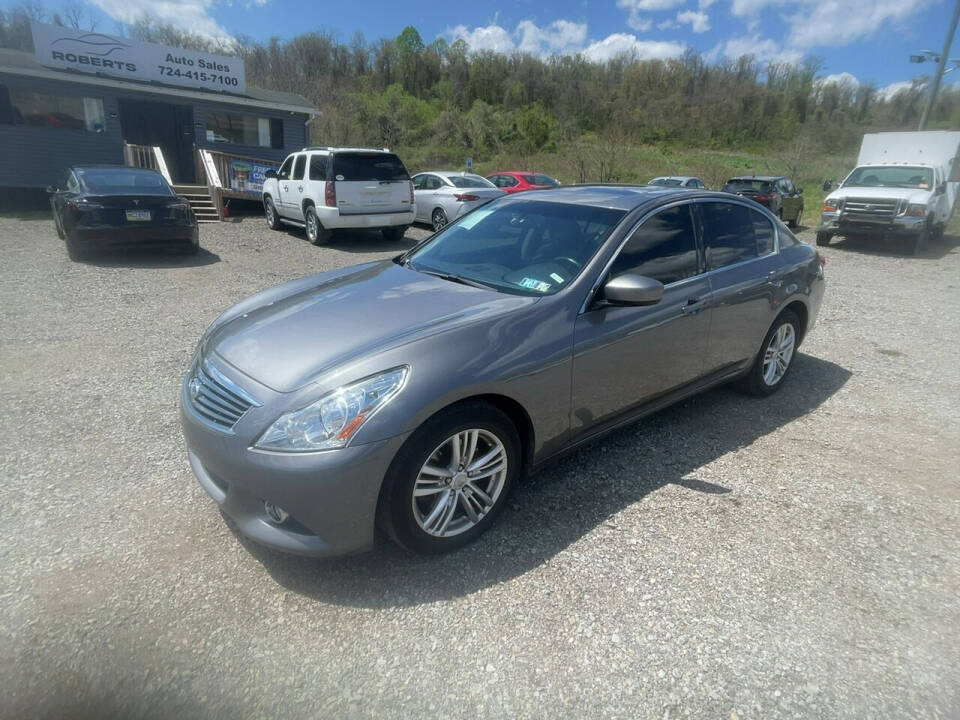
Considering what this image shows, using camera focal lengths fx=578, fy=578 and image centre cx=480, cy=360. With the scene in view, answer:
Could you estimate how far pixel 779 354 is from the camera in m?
4.72

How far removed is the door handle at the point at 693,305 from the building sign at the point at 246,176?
1462 centimetres

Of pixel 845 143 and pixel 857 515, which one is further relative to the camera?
pixel 845 143

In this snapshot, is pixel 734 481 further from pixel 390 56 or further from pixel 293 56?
pixel 390 56

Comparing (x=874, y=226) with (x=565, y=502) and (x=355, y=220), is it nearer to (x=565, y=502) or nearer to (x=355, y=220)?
(x=355, y=220)

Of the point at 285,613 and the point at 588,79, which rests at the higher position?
the point at 588,79

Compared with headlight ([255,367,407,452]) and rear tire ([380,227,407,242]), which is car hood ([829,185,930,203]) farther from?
headlight ([255,367,407,452])

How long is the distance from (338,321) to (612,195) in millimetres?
2047

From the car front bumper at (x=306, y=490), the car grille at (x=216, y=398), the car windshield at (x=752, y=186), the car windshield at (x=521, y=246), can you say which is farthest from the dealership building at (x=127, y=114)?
the car front bumper at (x=306, y=490)

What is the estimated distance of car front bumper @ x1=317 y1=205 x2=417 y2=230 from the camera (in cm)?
1112

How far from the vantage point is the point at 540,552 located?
111 inches

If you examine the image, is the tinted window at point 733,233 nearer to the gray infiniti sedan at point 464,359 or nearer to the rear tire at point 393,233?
the gray infiniti sedan at point 464,359

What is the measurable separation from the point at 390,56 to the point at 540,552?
6674cm

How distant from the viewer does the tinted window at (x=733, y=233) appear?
3938mm

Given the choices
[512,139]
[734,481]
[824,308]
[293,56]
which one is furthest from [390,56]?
[734,481]
